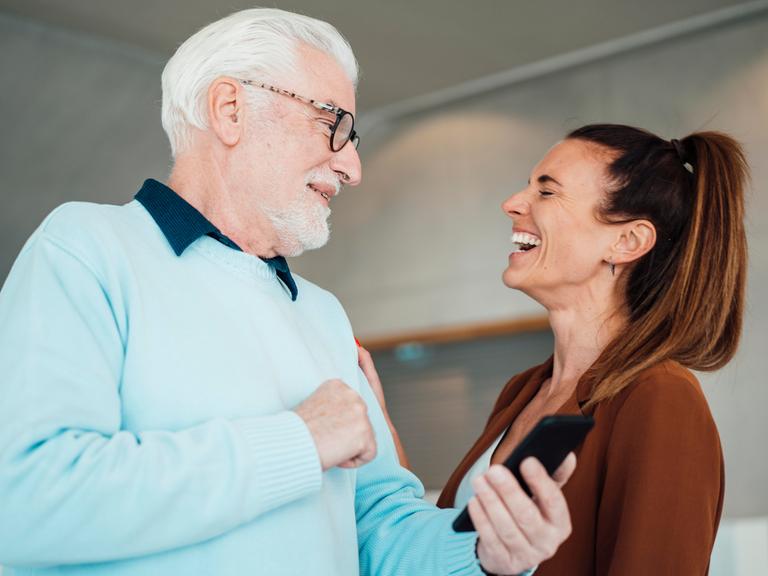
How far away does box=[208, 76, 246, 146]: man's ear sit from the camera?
1452 millimetres

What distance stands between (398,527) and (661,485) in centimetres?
49

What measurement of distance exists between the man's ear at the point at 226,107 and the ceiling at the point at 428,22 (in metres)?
3.08

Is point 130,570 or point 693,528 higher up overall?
point 130,570

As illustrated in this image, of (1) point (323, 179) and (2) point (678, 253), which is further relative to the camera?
(2) point (678, 253)

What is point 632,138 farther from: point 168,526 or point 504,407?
point 168,526

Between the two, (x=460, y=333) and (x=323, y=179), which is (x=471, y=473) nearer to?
(x=323, y=179)

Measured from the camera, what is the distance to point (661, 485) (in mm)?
1642

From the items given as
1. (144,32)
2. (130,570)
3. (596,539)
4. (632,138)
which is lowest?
(596,539)

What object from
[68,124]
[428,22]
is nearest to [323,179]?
[428,22]

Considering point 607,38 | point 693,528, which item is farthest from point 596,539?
point 607,38

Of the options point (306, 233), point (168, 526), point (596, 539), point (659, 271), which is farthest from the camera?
point (659, 271)

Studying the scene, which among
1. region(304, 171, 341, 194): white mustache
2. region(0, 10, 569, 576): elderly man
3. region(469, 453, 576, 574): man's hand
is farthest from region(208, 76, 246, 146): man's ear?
region(469, 453, 576, 574): man's hand

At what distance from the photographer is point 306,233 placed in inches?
58.4

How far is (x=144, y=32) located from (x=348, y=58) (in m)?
3.52
